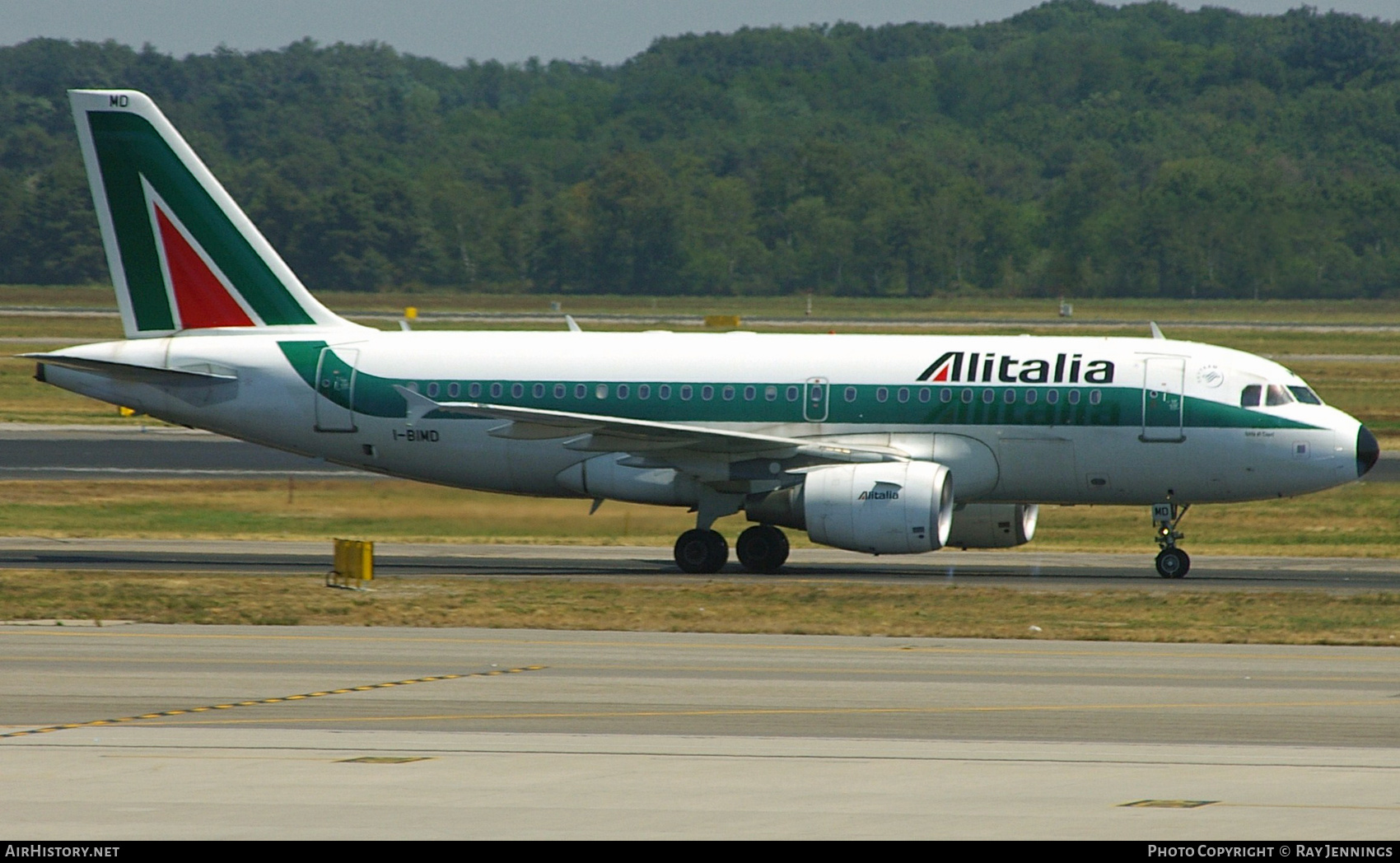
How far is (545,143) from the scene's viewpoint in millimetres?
178625

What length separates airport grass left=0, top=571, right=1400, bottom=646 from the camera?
86.6ft

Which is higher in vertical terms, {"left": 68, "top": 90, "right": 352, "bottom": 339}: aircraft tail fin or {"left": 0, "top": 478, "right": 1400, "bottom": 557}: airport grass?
A: {"left": 68, "top": 90, "right": 352, "bottom": 339}: aircraft tail fin

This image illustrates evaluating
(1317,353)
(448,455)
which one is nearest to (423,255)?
(1317,353)

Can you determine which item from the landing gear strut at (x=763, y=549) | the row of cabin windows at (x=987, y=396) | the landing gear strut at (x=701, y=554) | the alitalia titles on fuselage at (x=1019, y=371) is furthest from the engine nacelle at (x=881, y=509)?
the landing gear strut at (x=701, y=554)

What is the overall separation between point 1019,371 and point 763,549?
5.21m

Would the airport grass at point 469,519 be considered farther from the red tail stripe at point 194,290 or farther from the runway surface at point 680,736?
the runway surface at point 680,736

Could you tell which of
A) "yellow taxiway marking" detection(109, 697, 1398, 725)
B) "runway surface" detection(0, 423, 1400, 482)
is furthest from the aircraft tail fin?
"yellow taxiway marking" detection(109, 697, 1398, 725)

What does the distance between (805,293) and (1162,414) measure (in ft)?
352

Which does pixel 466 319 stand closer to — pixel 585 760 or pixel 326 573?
pixel 326 573

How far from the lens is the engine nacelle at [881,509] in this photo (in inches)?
1241

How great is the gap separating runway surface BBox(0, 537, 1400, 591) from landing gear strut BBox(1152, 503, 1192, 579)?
0.21 metres

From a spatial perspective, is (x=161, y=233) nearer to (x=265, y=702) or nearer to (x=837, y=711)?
(x=265, y=702)

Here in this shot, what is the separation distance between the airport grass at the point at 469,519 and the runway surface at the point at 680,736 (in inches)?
425

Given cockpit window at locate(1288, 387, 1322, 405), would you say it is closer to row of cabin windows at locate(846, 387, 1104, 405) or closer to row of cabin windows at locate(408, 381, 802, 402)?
row of cabin windows at locate(846, 387, 1104, 405)
